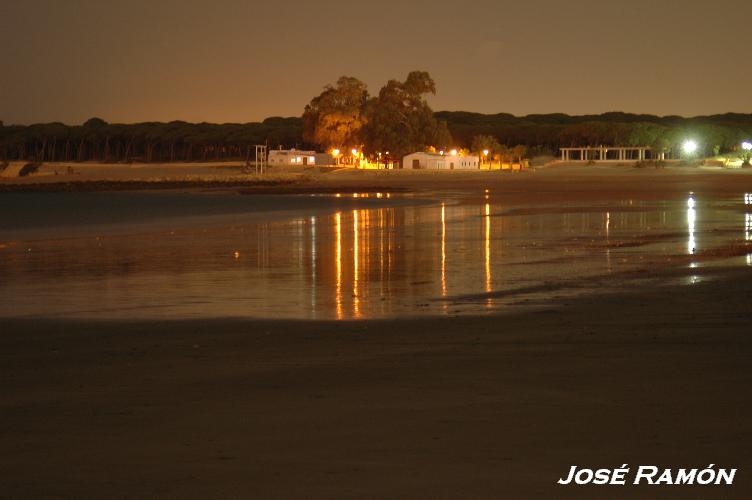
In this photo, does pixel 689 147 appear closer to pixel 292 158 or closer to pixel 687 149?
pixel 687 149

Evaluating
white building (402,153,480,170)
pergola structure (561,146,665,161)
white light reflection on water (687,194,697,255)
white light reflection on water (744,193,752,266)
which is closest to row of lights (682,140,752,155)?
pergola structure (561,146,665,161)

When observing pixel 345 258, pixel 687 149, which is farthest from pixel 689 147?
pixel 345 258

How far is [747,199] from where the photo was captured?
1793 inches

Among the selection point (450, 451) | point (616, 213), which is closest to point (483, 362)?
point (450, 451)

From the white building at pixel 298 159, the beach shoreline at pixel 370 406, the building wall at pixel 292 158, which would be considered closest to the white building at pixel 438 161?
the white building at pixel 298 159

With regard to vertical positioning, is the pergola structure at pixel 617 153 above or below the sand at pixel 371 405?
above

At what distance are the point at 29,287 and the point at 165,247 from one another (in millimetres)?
8372

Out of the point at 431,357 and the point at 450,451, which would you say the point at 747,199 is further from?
the point at 450,451

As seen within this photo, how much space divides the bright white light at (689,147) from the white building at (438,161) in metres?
31.9

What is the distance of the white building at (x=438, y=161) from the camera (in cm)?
10988

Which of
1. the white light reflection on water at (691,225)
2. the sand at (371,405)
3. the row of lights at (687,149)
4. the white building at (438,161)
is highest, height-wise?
the row of lights at (687,149)

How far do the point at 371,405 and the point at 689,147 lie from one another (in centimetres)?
Result: 12967

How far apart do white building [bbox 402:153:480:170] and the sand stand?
98512 millimetres

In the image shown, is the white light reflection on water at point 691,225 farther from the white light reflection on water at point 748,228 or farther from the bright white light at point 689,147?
the bright white light at point 689,147
